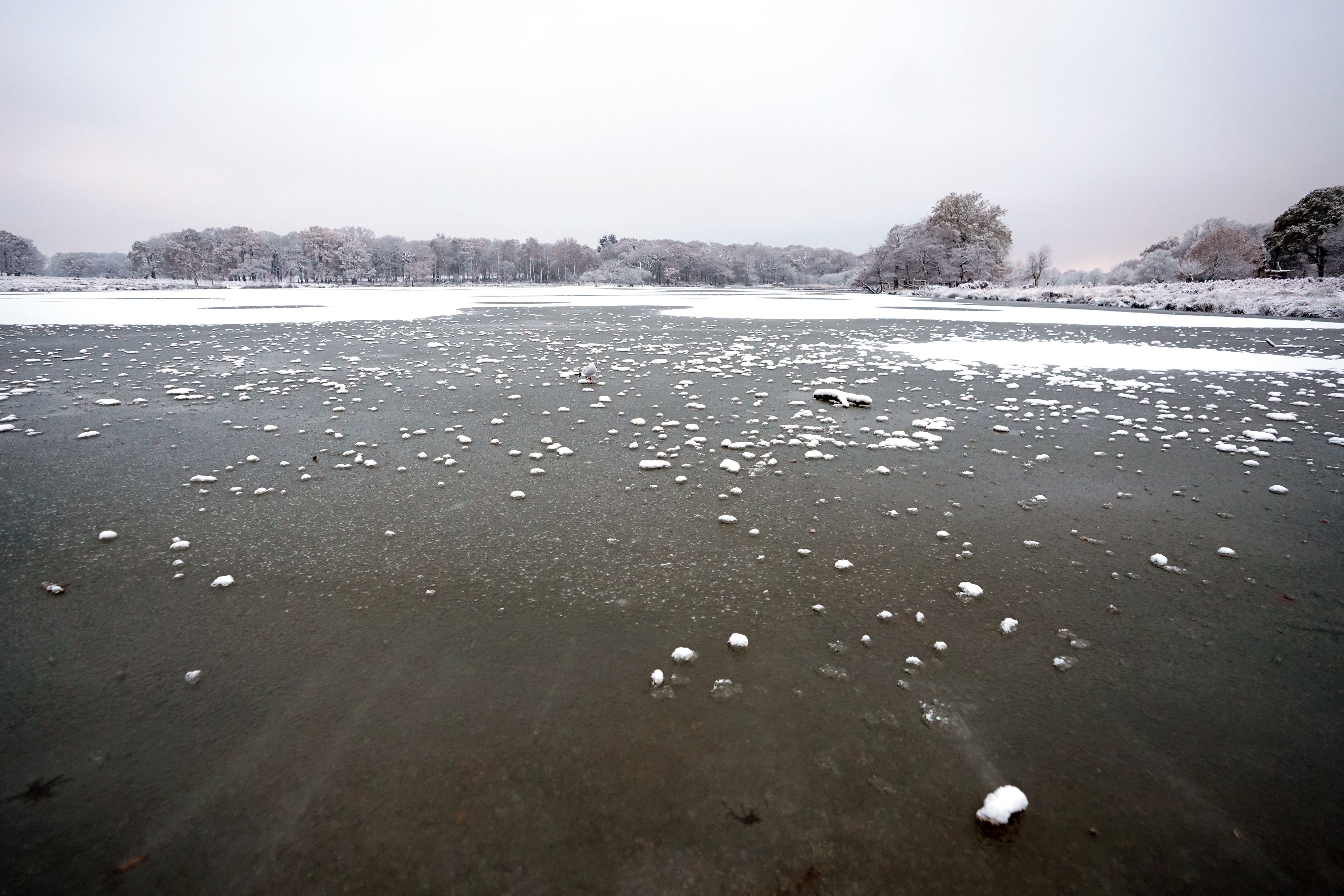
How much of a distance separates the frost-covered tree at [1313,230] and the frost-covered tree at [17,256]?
185779mm

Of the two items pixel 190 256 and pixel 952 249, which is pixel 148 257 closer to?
pixel 190 256

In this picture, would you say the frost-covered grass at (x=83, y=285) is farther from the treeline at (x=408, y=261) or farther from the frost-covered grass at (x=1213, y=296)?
the frost-covered grass at (x=1213, y=296)

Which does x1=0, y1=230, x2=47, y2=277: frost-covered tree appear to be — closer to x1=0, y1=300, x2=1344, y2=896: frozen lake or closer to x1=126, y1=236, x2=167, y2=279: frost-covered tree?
x1=126, y1=236, x2=167, y2=279: frost-covered tree

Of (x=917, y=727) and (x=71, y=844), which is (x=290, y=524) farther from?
(x=917, y=727)

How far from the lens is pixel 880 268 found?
76.4 m

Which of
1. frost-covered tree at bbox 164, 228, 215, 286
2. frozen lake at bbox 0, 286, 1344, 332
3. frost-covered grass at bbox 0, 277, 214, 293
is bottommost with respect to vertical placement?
frozen lake at bbox 0, 286, 1344, 332

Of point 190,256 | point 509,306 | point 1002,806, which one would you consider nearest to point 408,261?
point 190,256

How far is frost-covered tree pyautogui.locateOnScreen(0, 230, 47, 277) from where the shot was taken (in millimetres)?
107938

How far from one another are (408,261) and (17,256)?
7011 cm

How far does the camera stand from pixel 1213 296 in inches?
1522

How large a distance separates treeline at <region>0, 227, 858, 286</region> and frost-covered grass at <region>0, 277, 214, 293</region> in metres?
5.41

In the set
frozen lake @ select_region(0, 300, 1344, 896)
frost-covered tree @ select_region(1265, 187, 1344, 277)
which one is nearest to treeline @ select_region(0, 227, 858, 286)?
frost-covered tree @ select_region(1265, 187, 1344, 277)

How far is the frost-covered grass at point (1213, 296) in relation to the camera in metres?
32.0

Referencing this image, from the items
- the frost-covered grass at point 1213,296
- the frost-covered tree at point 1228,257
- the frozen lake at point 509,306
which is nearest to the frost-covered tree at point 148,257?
the frozen lake at point 509,306
